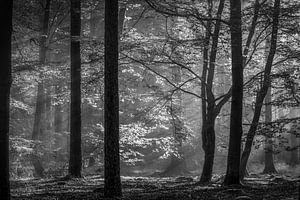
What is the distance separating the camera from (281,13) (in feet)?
49.8

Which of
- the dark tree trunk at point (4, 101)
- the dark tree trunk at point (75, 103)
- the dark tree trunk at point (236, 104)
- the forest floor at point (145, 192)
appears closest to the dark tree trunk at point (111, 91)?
the forest floor at point (145, 192)

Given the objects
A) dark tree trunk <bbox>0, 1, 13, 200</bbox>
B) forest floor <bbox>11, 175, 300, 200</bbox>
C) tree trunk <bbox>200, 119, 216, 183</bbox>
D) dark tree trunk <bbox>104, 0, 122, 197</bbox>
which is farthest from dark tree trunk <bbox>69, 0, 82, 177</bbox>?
dark tree trunk <bbox>0, 1, 13, 200</bbox>

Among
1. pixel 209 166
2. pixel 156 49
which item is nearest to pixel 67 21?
pixel 156 49

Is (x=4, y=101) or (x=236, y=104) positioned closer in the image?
(x=4, y=101)

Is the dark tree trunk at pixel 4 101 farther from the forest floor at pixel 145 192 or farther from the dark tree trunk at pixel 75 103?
the dark tree trunk at pixel 75 103

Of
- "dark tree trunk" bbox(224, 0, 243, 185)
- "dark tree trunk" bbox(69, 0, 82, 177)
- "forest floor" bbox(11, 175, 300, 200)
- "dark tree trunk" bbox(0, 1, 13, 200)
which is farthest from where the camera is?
"dark tree trunk" bbox(69, 0, 82, 177)

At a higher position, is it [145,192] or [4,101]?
[4,101]

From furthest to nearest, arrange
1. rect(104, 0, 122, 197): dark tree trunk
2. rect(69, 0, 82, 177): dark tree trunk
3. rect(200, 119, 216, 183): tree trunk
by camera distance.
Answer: rect(69, 0, 82, 177): dark tree trunk, rect(200, 119, 216, 183): tree trunk, rect(104, 0, 122, 197): dark tree trunk

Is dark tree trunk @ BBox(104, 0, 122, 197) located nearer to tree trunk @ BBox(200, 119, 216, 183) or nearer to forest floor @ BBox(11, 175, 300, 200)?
forest floor @ BBox(11, 175, 300, 200)

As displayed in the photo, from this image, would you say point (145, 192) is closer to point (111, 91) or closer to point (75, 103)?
point (111, 91)

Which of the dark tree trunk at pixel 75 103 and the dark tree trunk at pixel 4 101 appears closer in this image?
the dark tree trunk at pixel 4 101

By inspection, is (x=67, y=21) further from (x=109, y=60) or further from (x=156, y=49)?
(x=109, y=60)

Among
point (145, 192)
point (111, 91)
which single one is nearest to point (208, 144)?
point (145, 192)

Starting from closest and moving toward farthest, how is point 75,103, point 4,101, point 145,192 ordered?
point 4,101, point 145,192, point 75,103
